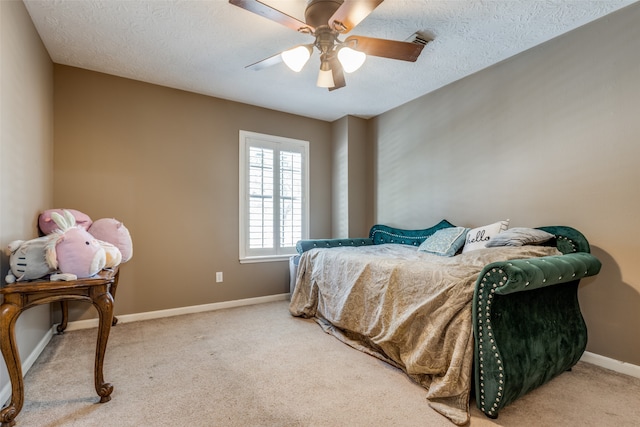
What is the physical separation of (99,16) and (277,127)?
2.15 meters

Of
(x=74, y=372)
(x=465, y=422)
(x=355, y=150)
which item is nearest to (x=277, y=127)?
(x=355, y=150)

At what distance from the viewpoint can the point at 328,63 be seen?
2.18 metres

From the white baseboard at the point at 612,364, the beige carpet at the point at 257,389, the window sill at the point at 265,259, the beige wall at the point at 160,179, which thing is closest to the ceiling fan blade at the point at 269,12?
the beige wall at the point at 160,179

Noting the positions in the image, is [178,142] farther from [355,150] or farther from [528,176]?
[528,176]

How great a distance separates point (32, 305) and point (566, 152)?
3.66 m

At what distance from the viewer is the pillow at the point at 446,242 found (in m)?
2.82

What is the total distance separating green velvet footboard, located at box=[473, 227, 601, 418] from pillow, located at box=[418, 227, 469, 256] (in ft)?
2.96

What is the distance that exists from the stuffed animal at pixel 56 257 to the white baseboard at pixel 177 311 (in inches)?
60.5

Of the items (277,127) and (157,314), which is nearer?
(157,314)

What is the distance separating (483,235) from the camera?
2.65m

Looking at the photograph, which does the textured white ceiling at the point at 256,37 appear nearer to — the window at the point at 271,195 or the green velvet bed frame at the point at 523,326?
the window at the point at 271,195

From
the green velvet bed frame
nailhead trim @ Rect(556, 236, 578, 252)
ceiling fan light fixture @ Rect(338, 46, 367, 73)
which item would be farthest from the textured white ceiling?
the green velvet bed frame

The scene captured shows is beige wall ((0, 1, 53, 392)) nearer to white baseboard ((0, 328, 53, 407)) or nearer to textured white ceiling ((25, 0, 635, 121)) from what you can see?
white baseboard ((0, 328, 53, 407))

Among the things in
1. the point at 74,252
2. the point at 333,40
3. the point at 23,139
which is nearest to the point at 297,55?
the point at 333,40
